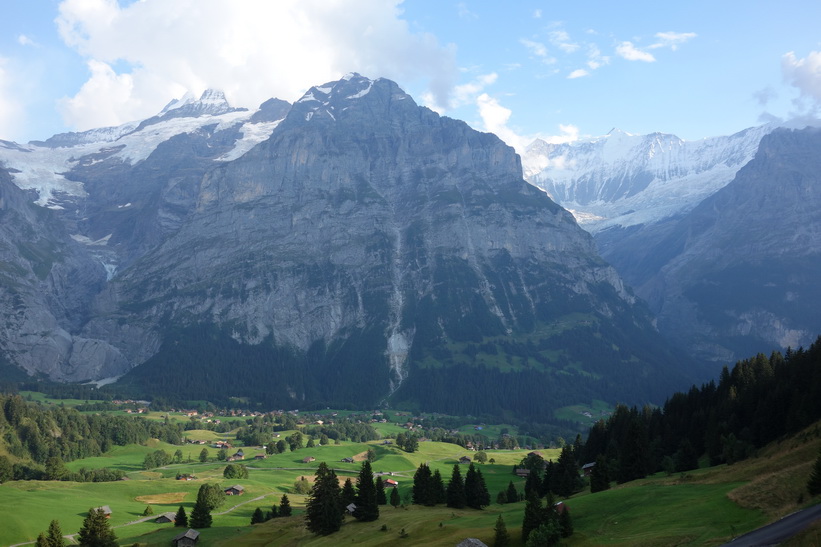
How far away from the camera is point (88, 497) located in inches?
5379

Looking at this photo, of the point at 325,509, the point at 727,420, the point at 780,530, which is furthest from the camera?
the point at 727,420

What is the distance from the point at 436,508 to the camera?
4190 inches

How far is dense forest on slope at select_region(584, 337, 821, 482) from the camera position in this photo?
90.9m

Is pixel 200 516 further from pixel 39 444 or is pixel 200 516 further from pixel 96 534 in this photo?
pixel 39 444

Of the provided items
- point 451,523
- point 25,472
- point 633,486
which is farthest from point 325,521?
point 25,472

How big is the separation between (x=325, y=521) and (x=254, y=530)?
611 inches

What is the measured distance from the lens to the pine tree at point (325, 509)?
96125mm

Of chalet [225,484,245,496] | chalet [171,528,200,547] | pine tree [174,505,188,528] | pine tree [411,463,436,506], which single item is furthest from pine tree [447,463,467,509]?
chalet [225,484,245,496]

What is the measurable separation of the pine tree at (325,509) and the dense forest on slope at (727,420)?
127 feet

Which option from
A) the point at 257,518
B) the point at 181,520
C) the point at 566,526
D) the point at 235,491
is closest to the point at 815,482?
the point at 566,526

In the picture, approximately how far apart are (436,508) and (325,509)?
19225 mm

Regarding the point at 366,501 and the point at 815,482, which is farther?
the point at 366,501

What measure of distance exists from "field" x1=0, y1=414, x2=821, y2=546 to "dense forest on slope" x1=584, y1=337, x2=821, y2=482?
7.49 meters

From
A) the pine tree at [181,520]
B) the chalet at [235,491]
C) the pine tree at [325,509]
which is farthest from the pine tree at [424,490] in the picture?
the chalet at [235,491]
